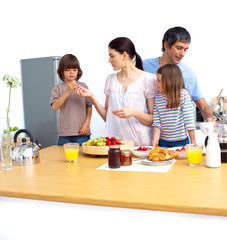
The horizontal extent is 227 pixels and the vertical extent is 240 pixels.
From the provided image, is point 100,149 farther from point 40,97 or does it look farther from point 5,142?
point 40,97

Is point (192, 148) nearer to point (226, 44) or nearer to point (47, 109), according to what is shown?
point (226, 44)

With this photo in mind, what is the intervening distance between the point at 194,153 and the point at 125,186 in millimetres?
471

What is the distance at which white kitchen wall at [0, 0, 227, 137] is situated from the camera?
421 centimetres

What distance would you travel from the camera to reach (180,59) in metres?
2.46

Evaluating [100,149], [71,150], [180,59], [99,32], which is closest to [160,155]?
[100,149]

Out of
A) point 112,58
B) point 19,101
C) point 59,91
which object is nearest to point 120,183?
point 112,58

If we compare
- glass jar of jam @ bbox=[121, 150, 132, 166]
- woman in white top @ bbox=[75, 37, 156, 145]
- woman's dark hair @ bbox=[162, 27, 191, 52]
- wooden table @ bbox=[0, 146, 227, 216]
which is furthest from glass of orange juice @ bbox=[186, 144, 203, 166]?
woman's dark hair @ bbox=[162, 27, 191, 52]

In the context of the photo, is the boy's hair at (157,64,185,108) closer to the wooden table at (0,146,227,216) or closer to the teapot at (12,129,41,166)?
the wooden table at (0,146,227,216)

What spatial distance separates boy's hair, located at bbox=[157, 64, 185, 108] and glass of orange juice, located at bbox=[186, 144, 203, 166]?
552mm

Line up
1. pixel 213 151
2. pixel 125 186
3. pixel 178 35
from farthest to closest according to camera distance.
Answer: pixel 178 35
pixel 213 151
pixel 125 186

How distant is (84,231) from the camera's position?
129 cm

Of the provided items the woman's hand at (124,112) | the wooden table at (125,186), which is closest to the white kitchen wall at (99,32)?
the woman's hand at (124,112)

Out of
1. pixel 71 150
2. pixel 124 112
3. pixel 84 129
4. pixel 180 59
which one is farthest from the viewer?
pixel 84 129

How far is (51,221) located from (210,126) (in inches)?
36.9
